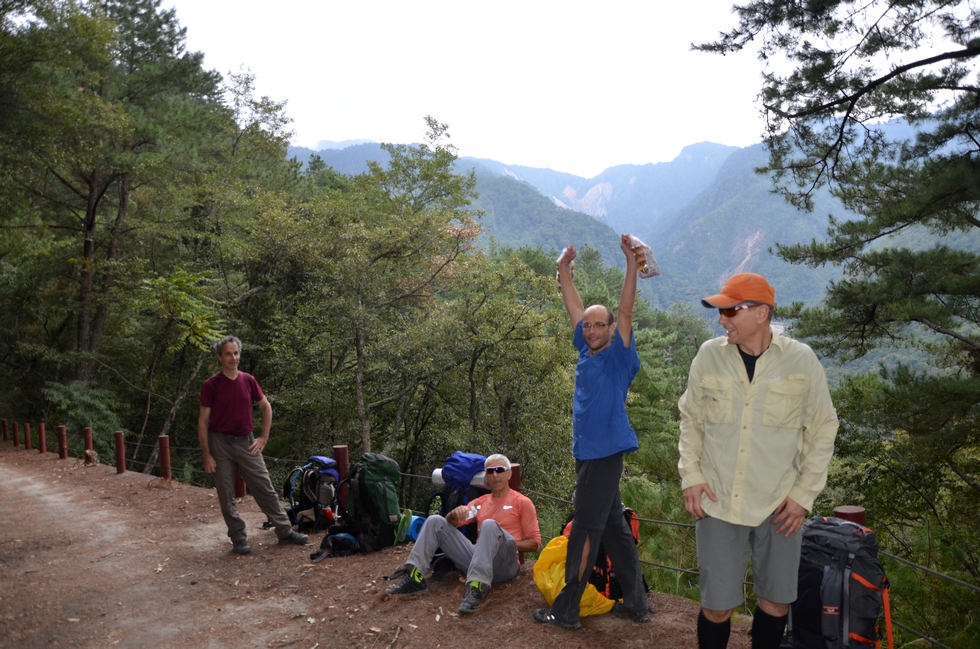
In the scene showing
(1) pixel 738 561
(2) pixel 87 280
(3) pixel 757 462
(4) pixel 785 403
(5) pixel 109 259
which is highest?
(5) pixel 109 259

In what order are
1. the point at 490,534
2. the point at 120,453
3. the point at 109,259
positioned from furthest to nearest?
the point at 109,259 < the point at 120,453 < the point at 490,534

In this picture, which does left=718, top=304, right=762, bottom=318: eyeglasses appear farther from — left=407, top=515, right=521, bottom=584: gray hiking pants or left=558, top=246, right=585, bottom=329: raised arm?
left=407, top=515, right=521, bottom=584: gray hiking pants

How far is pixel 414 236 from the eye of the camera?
1728cm

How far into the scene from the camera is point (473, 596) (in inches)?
169

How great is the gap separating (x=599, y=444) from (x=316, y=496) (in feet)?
11.9

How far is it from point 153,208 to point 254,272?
298 centimetres

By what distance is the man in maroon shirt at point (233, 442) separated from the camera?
19.2 ft

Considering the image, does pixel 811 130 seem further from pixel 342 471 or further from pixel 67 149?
pixel 67 149

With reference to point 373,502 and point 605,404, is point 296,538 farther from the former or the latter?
point 605,404

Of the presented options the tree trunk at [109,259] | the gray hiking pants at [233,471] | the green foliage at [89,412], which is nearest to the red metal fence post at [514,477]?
the gray hiking pants at [233,471]

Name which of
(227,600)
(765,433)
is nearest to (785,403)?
(765,433)

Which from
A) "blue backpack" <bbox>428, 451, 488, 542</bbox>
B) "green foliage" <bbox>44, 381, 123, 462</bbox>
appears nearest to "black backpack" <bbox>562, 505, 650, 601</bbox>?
"blue backpack" <bbox>428, 451, 488, 542</bbox>

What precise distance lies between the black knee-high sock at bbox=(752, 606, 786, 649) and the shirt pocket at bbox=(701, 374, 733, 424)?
831 millimetres

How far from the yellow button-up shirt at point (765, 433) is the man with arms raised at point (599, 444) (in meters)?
0.77
